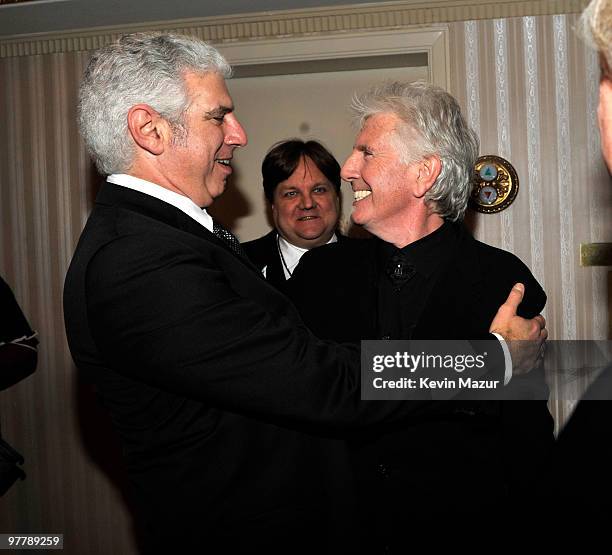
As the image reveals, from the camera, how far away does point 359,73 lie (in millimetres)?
3955

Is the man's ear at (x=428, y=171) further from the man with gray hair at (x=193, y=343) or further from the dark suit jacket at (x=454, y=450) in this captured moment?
the man with gray hair at (x=193, y=343)

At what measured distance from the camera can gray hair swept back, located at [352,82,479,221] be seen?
2.11 metres

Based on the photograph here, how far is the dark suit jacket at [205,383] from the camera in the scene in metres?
1.42

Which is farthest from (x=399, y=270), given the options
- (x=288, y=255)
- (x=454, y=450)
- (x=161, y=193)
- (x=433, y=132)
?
(x=288, y=255)

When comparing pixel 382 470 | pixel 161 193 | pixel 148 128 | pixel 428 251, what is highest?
pixel 148 128

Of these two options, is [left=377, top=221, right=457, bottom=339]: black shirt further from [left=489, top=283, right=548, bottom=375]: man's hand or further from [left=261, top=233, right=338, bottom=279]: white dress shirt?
[left=261, top=233, right=338, bottom=279]: white dress shirt

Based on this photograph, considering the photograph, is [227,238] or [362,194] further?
[362,194]

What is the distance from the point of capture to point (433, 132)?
2.12m

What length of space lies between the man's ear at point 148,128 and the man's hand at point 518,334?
0.87 m

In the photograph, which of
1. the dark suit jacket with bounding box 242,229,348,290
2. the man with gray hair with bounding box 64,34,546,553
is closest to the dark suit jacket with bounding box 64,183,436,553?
the man with gray hair with bounding box 64,34,546,553

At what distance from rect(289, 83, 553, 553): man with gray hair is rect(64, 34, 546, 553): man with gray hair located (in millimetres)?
259

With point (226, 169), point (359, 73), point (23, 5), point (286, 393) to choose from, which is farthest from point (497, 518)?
point (23, 5)

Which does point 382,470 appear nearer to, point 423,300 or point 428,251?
point 423,300

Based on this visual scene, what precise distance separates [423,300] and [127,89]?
95cm
